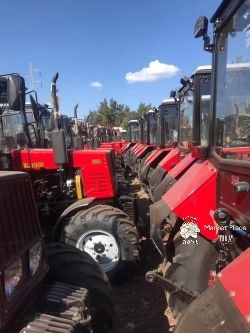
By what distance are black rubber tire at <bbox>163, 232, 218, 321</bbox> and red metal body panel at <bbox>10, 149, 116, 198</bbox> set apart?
7.00ft

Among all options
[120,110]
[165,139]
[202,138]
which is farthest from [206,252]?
[120,110]

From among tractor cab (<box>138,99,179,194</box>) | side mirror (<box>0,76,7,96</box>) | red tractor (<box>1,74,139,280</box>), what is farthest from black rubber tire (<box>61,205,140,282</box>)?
tractor cab (<box>138,99,179,194</box>)

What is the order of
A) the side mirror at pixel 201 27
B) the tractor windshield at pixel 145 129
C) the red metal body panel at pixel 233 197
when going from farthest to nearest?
the tractor windshield at pixel 145 129
the side mirror at pixel 201 27
the red metal body panel at pixel 233 197

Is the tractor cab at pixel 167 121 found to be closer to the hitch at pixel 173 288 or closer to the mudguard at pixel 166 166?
the mudguard at pixel 166 166

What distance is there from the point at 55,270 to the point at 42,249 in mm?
295

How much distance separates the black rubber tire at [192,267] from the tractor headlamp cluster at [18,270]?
1.04 metres

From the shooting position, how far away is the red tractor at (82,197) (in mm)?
3766

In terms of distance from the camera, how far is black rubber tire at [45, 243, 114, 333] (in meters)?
2.12

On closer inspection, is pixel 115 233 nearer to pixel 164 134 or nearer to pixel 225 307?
pixel 225 307

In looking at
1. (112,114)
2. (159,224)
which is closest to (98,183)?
(159,224)

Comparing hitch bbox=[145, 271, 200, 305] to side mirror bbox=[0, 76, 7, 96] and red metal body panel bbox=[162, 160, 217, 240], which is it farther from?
side mirror bbox=[0, 76, 7, 96]

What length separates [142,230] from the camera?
5.54 m

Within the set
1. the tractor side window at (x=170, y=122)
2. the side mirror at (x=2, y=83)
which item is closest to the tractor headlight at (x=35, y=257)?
the side mirror at (x=2, y=83)

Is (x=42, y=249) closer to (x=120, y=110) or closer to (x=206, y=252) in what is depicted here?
(x=206, y=252)
